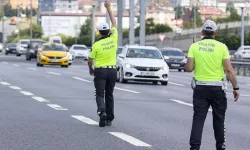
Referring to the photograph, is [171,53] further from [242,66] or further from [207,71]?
[207,71]

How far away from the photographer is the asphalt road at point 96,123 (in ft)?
43.0

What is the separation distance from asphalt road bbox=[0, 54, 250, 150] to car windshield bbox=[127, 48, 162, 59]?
9683mm

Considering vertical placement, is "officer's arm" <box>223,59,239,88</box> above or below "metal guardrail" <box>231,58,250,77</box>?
above

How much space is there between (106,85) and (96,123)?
0.68 metres

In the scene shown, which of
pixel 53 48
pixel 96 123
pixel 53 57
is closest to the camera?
pixel 96 123

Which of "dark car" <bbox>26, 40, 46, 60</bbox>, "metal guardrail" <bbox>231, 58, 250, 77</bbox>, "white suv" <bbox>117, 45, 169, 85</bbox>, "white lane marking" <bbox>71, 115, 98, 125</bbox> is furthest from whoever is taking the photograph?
"dark car" <bbox>26, 40, 46, 60</bbox>

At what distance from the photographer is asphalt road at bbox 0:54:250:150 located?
43.0 ft

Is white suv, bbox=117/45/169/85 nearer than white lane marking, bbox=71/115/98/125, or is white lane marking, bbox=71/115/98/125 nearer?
white lane marking, bbox=71/115/98/125

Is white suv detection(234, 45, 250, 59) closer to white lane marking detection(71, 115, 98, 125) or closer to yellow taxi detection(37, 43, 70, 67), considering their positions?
yellow taxi detection(37, 43, 70, 67)

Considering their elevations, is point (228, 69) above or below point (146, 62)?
above

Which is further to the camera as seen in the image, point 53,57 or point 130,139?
point 53,57

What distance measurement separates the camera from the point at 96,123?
643 inches

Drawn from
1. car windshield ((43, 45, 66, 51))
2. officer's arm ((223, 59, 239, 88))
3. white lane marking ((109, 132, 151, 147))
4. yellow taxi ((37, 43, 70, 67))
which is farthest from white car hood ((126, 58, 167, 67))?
officer's arm ((223, 59, 239, 88))

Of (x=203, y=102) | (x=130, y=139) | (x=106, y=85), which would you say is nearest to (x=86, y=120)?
(x=106, y=85)
